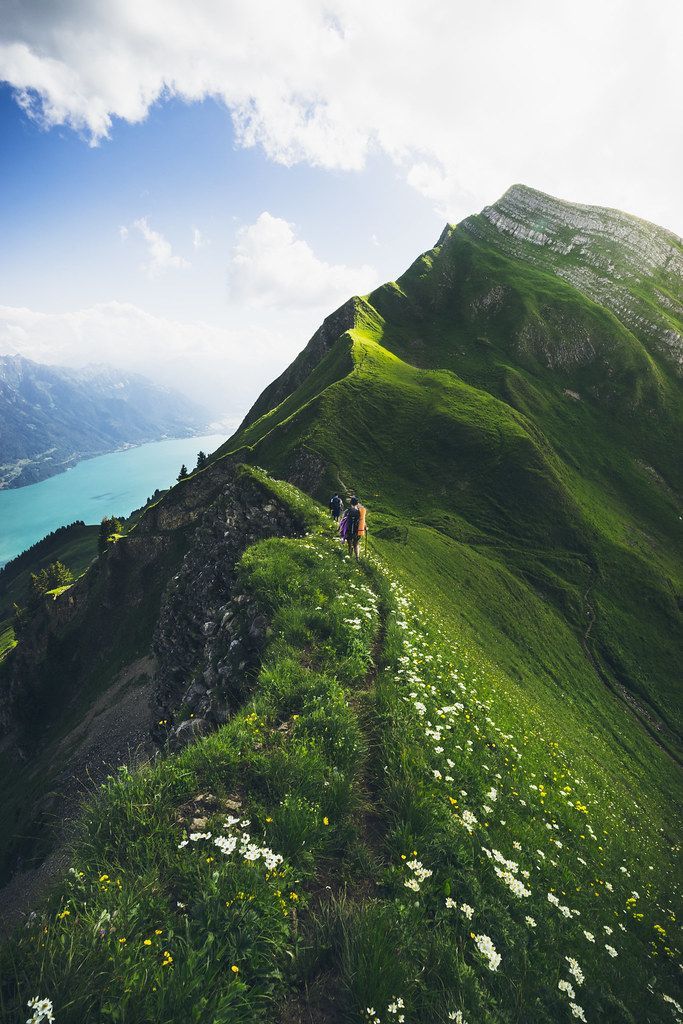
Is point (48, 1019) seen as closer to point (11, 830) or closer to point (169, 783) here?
point (169, 783)

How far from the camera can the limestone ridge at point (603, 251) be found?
120 m

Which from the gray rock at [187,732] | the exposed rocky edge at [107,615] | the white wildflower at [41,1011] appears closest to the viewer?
the white wildflower at [41,1011]

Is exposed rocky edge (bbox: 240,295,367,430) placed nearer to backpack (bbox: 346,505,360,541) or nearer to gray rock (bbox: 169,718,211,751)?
backpack (bbox: 346,505,360,541)

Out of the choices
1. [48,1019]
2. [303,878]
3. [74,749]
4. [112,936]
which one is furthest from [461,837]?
[74,749]

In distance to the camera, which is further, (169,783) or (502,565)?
(502,565)

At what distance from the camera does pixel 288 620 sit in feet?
40.7

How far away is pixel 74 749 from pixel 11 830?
980 centimetres

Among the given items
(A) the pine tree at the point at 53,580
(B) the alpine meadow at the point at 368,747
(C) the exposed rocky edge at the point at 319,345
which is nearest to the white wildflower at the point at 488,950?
(B) the alpine meadow at the point at 368,747

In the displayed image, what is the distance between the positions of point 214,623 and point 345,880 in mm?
15395

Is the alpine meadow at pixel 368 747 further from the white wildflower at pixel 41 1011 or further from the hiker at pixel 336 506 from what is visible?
the hiker at pixel 336 506

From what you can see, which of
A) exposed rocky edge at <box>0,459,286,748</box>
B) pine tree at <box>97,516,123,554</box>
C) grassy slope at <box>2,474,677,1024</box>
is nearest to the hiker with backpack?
grassy slope at <box>2,474,677,1024</box>

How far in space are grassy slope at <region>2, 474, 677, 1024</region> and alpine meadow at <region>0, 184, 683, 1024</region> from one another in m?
0.04

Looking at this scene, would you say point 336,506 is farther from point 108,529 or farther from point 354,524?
point 108,529

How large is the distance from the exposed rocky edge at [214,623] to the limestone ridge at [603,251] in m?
125
